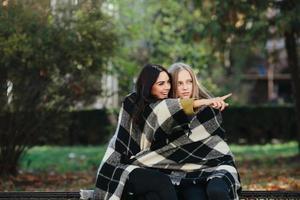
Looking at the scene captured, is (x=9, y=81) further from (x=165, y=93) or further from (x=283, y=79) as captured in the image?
(x=283, y=79)

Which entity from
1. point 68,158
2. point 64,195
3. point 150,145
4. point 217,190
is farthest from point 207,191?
point 68,158

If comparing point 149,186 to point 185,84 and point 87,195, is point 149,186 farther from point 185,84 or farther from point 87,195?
point 185,84

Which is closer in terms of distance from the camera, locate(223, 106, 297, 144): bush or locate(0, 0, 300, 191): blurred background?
locate(0, 0, 300, 191): blurred background

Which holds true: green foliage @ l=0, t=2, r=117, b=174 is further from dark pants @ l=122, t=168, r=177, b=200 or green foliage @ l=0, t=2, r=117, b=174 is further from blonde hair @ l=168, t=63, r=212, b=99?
dark pants @ l=122, t=168, r=177, b=200

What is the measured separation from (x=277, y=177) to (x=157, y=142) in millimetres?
4861

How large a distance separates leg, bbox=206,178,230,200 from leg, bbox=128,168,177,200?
23 cm

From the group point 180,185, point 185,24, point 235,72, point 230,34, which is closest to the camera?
point 180,185

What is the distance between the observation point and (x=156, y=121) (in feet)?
14.1

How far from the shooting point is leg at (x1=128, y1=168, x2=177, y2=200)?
4.11 metres

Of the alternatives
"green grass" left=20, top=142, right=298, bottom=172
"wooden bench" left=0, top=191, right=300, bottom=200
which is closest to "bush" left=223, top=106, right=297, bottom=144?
"green grass" left=20, top=142, right=298, bottom=172

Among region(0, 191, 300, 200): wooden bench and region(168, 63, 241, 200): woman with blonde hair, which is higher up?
region(168, 63, 241, 200): woman with blonde hair

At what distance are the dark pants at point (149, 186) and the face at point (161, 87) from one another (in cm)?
53


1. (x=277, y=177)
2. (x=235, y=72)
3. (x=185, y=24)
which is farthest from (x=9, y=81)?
(x=235, y=72)

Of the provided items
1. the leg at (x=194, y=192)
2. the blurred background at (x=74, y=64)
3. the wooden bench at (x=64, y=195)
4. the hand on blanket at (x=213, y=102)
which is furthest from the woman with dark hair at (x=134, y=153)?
the blurred background at (x=74, y=64)
